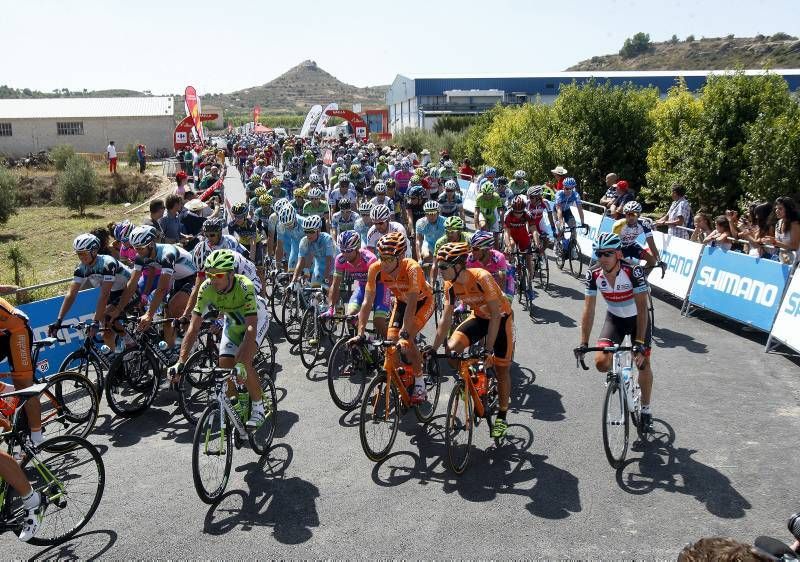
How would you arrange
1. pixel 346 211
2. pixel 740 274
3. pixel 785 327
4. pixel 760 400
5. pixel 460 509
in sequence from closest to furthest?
pixel 460 509 < pixel 760 400 < pixel 785 327 < pixel 740 274 < pixel 346 211

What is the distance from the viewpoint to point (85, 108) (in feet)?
201

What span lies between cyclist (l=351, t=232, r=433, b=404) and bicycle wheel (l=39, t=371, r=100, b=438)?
120 inches

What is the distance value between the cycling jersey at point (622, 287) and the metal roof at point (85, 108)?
2309 inches

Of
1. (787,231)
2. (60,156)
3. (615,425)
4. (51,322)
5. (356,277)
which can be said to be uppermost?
(60,156)

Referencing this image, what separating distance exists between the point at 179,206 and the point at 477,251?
19.2 feet

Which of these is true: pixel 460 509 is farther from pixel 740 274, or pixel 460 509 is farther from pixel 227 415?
pixel 740 274

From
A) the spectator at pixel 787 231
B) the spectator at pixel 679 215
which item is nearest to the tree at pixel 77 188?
the spectator at pixel 679 215

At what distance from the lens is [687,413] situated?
7598mm

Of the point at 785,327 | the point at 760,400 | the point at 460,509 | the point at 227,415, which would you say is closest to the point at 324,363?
the point at 227,415

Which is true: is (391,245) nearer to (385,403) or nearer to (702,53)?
(385,403)

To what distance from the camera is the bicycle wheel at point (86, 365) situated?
7739 millimetres

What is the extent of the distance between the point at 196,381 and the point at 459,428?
11.1ft

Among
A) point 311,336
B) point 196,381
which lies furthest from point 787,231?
point 196,381

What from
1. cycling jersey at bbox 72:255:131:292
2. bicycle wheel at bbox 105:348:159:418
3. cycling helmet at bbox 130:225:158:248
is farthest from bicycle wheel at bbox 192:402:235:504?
cycling helmet at bbox 130:225:158:248
